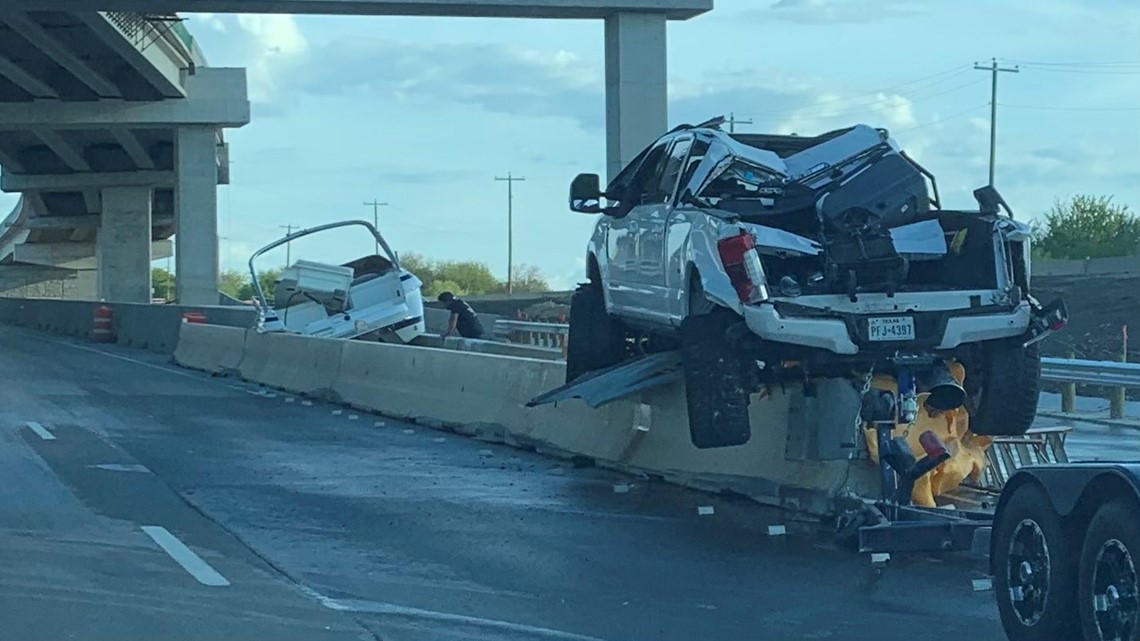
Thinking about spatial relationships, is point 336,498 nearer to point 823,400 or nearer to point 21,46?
point 823,400

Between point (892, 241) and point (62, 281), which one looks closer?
point (892, 241)

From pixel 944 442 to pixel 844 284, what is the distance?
1452mm

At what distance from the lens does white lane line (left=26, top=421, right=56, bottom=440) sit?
53.3 feet

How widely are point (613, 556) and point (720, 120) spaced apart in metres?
3.59

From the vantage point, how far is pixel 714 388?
34.1 feet

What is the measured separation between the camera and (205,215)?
4819 centimetres

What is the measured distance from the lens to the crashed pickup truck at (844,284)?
1011 cm

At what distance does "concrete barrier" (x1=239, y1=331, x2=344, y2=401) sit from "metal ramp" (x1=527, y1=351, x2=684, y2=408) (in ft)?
30.5

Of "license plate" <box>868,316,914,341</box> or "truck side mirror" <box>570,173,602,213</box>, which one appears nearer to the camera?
"license plate" <box>868,316,914,341</box>

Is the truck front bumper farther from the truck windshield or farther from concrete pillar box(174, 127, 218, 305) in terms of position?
concrete pillar box(174, 127, 218, 305)

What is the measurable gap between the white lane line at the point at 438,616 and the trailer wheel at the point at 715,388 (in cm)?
278

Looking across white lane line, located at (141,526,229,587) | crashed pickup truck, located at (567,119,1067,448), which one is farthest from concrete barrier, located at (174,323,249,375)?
crashed pickup truck, located at (567,119,1067,448)

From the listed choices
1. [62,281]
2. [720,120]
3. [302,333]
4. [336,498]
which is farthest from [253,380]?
[62,281]

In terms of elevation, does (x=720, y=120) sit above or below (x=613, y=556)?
above
